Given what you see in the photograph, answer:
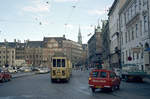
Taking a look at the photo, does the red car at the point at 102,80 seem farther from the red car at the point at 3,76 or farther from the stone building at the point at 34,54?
the stone building at the point at 34,54

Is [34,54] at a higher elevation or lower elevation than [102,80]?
higher

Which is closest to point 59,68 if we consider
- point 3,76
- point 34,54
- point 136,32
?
point 3,76

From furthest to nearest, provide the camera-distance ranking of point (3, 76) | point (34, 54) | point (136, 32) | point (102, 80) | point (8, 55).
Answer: point (8, 55)
point (34, 54)
point (136, 32)
point (3, 76)
point (102, 80)

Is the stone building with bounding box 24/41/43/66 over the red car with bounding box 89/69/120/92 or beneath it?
over

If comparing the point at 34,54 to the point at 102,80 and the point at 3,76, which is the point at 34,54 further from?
the point at 102,80

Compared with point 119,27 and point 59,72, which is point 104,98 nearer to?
point 59,72

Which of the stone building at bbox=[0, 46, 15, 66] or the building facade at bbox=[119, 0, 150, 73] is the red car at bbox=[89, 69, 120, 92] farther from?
the stone building at bbox=[0, 46, 15, 66]

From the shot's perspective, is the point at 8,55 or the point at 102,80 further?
the point at 8,55

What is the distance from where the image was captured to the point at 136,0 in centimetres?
4403

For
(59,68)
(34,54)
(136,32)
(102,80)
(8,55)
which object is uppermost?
(136,32)

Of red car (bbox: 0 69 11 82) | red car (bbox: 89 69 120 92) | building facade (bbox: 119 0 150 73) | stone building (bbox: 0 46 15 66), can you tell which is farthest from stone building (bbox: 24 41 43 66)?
red car (bbox: 89 69 120 92)

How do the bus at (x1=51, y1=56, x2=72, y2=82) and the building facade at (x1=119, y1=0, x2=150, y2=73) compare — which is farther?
the building facade at (x1=119, y1=0, x2=150, y2=73)

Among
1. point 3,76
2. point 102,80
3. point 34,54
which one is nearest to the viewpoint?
point 102,80

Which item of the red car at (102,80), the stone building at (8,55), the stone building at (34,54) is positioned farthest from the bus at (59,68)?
the stone building at (8,55)
